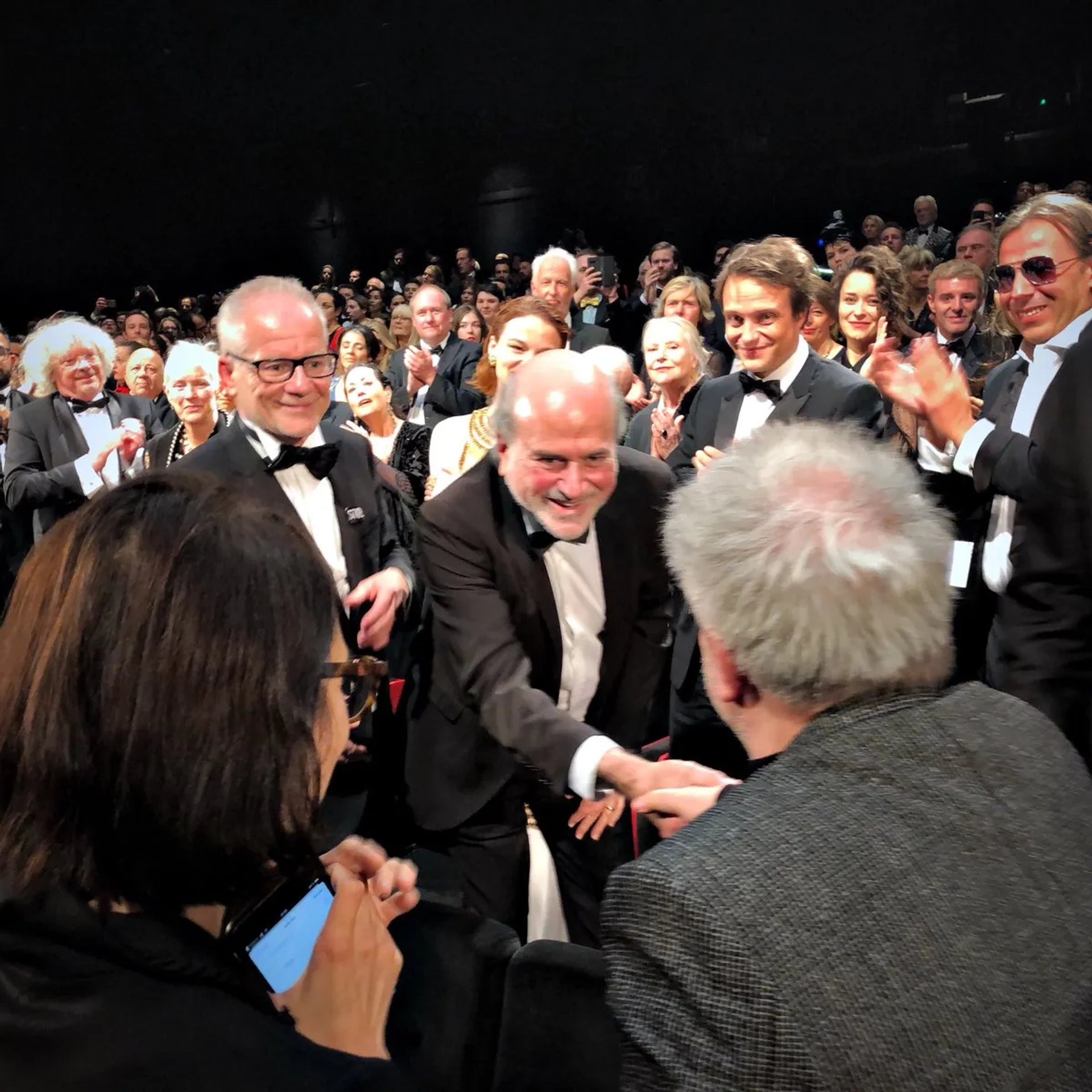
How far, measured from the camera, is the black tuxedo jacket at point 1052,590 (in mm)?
2010

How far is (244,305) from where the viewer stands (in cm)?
261

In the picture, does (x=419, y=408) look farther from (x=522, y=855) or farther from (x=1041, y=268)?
(x=522, y=855)

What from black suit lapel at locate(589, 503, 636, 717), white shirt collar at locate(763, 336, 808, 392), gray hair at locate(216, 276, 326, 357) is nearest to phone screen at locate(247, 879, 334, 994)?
black suit lapel at locate(589, 503, 636, 717)

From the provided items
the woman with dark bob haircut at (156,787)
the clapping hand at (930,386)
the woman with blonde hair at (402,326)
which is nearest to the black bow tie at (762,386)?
the clapping hand at (930,386)

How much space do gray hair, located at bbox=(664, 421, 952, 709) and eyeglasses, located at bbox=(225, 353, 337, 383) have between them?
1.58 metres

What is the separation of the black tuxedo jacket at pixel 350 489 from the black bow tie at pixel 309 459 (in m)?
0.03

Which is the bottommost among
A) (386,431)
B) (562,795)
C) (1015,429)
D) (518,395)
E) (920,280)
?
(562,795)

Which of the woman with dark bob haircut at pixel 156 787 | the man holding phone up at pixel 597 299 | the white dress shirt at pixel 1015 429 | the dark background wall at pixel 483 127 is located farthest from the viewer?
the dark background wall at pixel 483 127

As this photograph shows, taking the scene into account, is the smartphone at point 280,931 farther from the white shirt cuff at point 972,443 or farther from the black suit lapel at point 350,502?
the white shirt cuff at point 972,443

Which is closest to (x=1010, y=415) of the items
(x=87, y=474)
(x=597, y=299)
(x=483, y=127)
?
(x=87, y=474)

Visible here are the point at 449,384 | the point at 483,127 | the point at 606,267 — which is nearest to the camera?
the point at 449,384

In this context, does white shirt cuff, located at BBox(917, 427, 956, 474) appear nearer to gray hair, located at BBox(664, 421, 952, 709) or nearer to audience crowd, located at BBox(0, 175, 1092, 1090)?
audience crowd, located at BBox(0, 175, 1092, 1090)

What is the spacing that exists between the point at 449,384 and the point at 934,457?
3.59m

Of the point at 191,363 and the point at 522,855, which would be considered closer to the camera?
the point at 522,855
